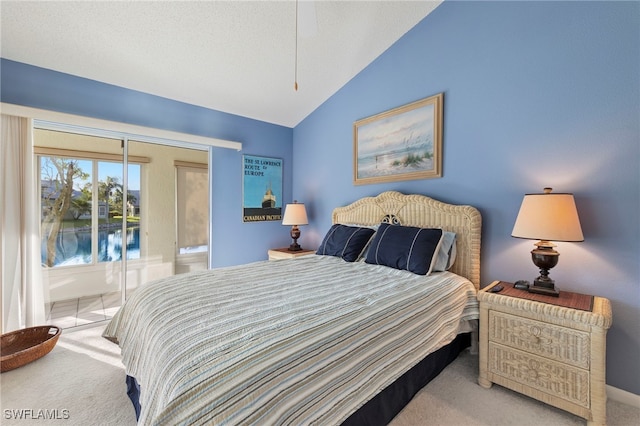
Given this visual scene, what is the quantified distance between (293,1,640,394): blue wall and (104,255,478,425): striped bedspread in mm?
796

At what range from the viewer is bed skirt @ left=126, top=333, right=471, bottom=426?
1320 mm

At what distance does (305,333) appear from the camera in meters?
1.10

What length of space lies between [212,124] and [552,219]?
3.54 metres

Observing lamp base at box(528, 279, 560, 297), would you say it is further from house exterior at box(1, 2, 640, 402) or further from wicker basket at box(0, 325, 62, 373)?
wicker basket at box(0, 325, 62, 373)

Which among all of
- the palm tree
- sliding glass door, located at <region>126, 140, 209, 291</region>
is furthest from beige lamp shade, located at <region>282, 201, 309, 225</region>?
the palm tree

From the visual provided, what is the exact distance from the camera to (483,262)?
2262 millimetres

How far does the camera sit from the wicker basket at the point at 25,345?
6.30 feet

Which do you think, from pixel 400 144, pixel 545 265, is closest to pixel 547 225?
pixel 545 265

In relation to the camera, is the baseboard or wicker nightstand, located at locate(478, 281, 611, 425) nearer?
wicker nightstand, located at locate(478, 281, 611, 425)

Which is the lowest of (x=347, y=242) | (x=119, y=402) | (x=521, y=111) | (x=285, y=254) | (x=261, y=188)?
(x=119, y=402)

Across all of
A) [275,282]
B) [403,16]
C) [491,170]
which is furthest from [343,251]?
[403,16]

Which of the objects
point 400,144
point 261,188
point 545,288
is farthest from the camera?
point 261,188

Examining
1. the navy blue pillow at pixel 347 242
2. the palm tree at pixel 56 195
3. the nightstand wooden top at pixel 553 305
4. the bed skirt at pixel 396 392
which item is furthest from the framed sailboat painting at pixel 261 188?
the nightstand wooden top at pixel 553 305

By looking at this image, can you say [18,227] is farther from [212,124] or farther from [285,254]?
[285,254]
